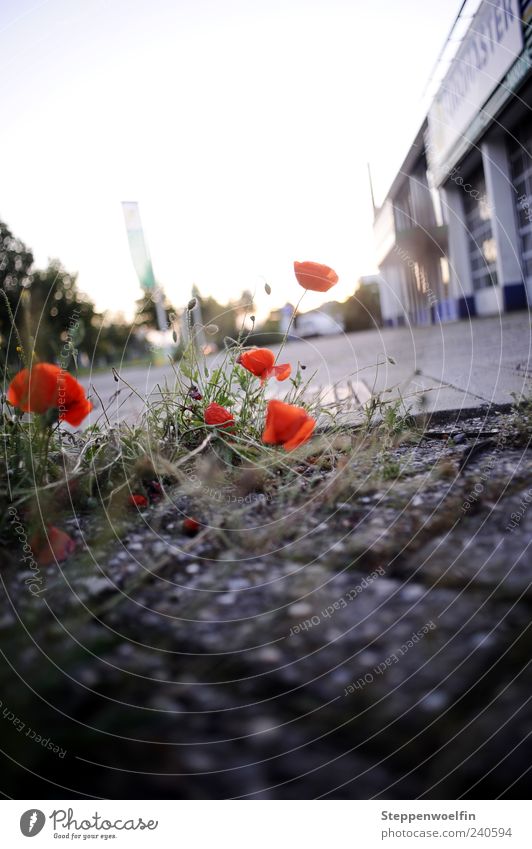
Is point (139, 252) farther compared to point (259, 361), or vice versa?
point (139, 252)

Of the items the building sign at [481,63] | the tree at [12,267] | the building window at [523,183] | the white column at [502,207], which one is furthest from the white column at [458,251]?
the tree at [12,267]

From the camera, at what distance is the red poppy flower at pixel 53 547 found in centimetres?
64

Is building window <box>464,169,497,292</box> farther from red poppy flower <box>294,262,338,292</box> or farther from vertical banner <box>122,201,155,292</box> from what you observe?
red poppy flower <box>294,262,338,292</box>

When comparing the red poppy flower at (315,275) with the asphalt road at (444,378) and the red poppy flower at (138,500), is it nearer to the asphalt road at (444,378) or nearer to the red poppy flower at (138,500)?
the asphalt road at (444,378)

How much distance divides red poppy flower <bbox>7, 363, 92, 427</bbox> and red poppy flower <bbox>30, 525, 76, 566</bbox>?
0.15m

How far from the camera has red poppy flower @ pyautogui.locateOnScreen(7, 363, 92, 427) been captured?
72cm

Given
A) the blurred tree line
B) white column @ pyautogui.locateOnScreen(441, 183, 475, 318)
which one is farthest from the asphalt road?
white column @ pyautogui.locateOnScreen(441, 183, 475, 318)

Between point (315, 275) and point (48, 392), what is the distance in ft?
1.35

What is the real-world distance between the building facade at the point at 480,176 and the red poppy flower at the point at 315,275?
52.6 inches

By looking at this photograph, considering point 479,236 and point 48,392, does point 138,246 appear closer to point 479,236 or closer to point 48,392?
point 48,392

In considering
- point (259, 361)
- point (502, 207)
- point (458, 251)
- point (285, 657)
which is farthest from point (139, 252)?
point (458, 251)

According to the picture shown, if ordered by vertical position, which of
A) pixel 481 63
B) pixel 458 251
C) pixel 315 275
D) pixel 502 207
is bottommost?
pixel 315 275

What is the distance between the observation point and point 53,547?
0.65 meters

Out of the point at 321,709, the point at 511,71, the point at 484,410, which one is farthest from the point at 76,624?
the point at 511,71
